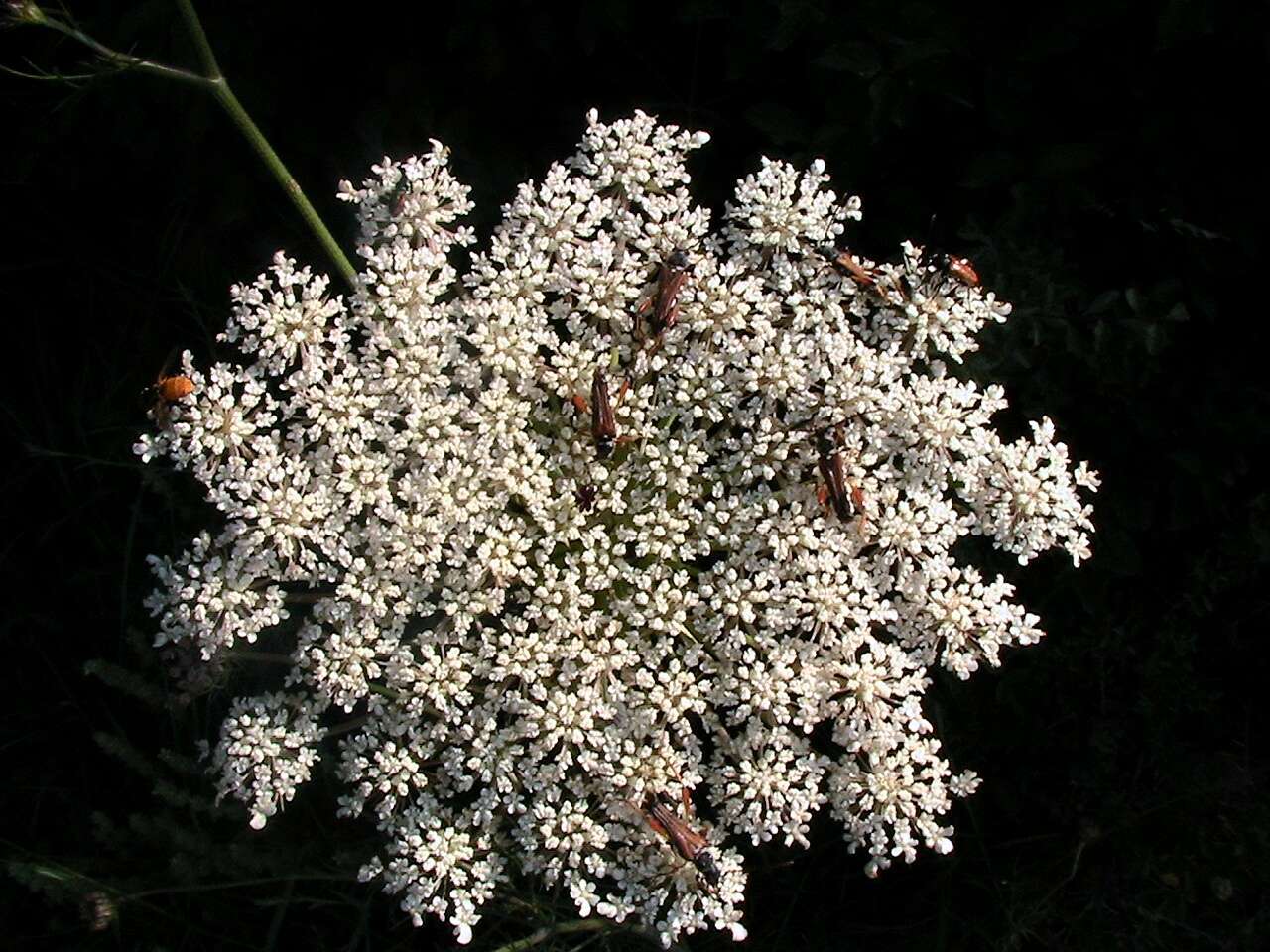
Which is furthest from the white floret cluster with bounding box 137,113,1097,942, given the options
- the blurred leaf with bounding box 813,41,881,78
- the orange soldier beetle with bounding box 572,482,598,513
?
the blurred leaf with bounding box 813,41,881,78

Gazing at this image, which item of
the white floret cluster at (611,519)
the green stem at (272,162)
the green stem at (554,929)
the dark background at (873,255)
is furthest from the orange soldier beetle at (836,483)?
the green stem at (554,929)

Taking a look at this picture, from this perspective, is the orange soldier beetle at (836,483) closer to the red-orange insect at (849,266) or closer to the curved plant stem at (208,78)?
the red-orange insect at (849,266)

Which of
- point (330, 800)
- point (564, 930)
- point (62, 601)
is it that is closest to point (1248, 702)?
point (564, 930)

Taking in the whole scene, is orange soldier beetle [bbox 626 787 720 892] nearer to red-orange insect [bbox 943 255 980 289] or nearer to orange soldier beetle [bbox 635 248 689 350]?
orange soldier beetle [bbox 635 248 689 350]

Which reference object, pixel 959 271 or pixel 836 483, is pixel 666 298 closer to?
pixel 836 483

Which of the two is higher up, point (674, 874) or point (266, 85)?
point (266, 85)

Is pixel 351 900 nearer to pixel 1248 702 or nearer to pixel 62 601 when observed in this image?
pixel 62 601

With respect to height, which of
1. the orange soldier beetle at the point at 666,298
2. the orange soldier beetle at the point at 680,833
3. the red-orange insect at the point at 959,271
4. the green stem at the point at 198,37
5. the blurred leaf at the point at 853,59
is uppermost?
the blurred leaf at the point at 853,59
